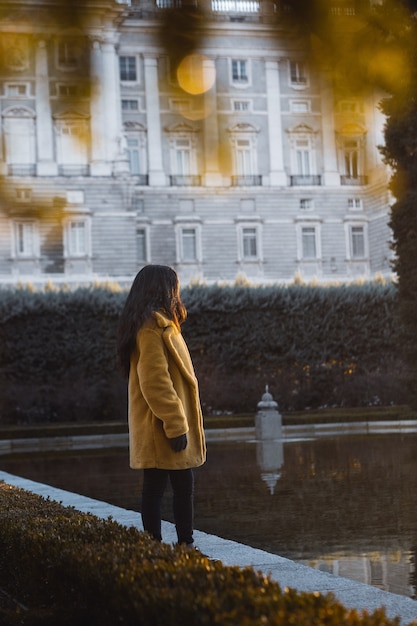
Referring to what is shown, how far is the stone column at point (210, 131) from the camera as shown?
2486 mm

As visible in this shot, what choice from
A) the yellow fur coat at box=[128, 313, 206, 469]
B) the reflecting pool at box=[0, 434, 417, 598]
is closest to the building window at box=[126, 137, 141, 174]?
the reflecting pool at box=[0, 434, 417, 598]

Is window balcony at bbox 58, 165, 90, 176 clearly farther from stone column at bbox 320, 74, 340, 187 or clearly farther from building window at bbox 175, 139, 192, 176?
stone column at bbox 320, 74, 340, 187

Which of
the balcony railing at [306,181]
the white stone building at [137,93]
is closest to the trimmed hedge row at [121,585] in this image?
the white stone building at [137,93]

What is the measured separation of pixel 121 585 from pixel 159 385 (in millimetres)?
1941

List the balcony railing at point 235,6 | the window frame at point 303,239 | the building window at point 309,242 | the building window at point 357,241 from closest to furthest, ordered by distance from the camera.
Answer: the balcony railing at point 235,6
the window frame at point 303,239
the building window at point 309,242
the building window at point 357,241

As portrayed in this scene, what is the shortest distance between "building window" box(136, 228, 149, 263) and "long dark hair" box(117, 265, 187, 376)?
4299 cm

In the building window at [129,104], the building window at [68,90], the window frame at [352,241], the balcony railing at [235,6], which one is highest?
the window frame at [352,241]

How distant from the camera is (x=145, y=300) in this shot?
210 inches

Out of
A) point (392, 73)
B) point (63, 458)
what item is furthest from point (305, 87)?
point (63, 458)

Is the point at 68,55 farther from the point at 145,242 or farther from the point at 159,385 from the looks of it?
the point at 145,242

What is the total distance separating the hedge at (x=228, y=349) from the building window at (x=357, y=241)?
79.8 feet

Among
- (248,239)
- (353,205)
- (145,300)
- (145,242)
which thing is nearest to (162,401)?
(145,300)

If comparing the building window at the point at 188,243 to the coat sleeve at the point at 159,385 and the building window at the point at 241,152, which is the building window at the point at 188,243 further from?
the building window at the point at 241,152

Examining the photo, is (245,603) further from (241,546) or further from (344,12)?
(241,546)
